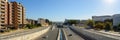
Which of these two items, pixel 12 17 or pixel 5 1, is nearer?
pixel 5 1

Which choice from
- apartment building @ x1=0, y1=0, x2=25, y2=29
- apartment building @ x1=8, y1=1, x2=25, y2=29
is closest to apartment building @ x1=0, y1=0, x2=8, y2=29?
apartment building @ x1=0, y1=0, x2=25, y2=29

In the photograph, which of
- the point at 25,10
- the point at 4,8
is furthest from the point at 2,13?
the point at 25,10

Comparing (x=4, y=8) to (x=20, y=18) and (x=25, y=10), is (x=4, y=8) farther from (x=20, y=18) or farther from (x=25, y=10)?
(x=25, y=10)

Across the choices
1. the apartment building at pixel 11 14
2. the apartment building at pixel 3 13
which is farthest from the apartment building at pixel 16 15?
the apartment building at pixel 3 13

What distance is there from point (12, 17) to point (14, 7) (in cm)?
673

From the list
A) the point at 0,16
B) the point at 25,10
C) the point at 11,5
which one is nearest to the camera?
the point at 0,16

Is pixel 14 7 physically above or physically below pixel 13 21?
above

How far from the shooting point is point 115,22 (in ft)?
421

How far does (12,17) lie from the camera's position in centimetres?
12556

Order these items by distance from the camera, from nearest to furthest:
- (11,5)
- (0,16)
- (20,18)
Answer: (0,16), (11,5), (20,18)

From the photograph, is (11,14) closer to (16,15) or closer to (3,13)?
(16,15)

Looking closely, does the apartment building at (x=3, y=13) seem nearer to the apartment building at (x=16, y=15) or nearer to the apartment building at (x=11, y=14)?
the apartment building at (x=11, y=14)

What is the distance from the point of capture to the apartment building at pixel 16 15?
119000 mm

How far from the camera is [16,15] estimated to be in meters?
130
